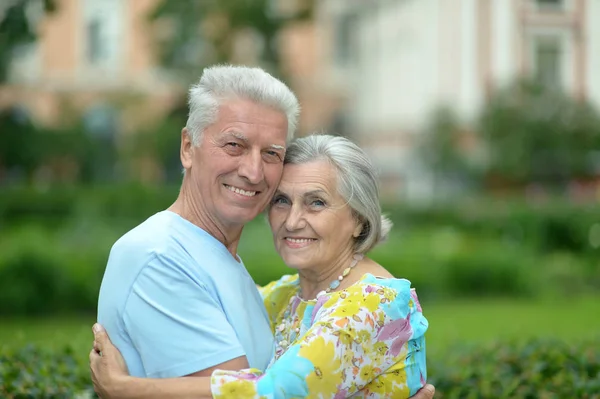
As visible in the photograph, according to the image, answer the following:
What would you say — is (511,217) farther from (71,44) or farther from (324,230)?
(71,44)

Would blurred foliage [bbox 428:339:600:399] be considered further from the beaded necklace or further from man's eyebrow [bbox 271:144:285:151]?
man's eyebrow [bbox 271:144:285:151]

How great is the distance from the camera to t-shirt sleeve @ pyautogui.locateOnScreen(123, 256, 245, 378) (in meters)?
2.40

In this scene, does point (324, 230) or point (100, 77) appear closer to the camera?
point (324, 230)

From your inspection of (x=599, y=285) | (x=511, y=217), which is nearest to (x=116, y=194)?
(x=511, y=217)

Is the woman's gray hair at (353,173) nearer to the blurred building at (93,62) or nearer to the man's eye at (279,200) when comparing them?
the man's eye at (279,200)

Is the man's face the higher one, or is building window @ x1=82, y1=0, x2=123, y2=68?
building window @ x1=82, y1=0, x2=123, y2=68

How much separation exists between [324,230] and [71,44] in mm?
29912

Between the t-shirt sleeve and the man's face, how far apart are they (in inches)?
11.9

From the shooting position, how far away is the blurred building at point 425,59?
989 inches

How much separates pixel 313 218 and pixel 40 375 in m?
1.46

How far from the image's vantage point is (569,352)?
412 centimetres

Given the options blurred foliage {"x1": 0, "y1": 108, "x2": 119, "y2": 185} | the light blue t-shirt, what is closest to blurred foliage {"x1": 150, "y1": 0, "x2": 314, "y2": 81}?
blurred foliage {"x1": 0, "y1": 108, "x2": 119, "y2": 185}

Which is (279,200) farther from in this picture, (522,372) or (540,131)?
(540,131)

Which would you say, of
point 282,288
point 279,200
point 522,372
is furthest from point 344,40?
point 279,200
